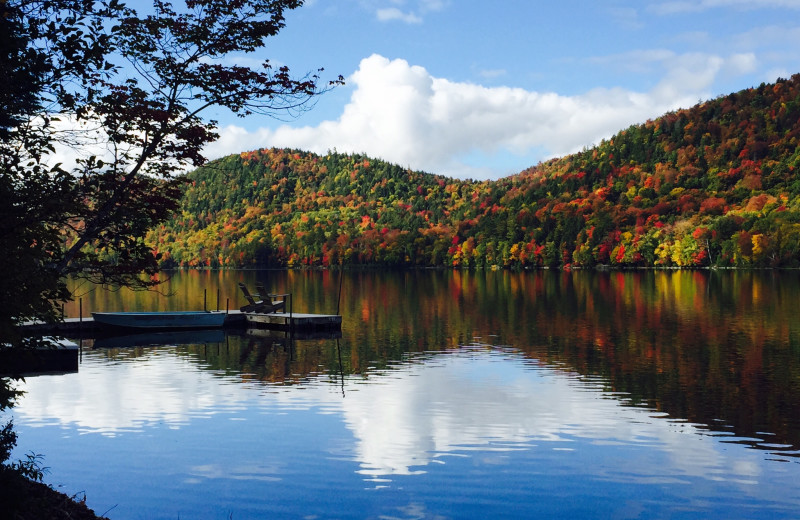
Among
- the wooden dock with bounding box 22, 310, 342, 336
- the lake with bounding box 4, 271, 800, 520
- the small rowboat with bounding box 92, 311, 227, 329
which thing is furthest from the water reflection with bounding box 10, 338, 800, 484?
the small rowboat with bounding box 92, 311, 227, 329

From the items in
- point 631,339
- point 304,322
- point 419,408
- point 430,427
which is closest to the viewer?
point 430,427

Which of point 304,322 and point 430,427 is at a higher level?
point 304,322

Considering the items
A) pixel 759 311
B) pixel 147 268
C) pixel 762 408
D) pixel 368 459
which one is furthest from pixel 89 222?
pixel 759 311

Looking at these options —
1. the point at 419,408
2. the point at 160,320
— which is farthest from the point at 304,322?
the point at 419,408

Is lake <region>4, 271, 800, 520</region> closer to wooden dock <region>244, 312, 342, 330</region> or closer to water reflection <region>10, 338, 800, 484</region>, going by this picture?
water reflection <region>10, 338, 800, 484</region>

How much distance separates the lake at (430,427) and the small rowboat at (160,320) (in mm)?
4032

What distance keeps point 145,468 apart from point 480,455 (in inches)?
307

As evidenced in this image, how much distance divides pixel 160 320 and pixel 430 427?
32834 mm

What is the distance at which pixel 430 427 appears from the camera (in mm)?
23047

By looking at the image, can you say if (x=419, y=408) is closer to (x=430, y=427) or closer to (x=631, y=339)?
(x=430, y=427)

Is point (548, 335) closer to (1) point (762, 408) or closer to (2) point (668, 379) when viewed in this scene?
(2) point (668, 379)

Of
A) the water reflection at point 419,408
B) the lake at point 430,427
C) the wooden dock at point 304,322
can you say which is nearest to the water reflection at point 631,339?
the lake at point 430,427

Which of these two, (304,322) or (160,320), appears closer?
(304,322)

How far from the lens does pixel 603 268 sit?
590 ft
